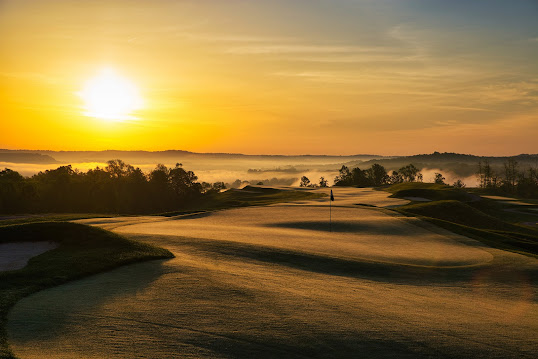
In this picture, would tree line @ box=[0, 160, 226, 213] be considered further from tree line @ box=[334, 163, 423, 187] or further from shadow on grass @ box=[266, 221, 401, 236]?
shadow on grass @ box=[266, 221, 401, 236]

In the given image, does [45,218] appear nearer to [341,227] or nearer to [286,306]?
[341,227]

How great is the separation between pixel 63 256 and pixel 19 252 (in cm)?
350

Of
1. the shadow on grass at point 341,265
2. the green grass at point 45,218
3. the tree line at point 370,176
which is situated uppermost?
the tree line at point 370,176

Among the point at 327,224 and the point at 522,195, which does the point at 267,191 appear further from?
the point at 522,195

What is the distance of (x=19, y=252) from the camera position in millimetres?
23062

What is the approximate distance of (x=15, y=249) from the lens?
23.7 m

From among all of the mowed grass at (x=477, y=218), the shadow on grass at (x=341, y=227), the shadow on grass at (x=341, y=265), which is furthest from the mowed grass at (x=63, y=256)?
the mowed grass at (x=477, y=218)

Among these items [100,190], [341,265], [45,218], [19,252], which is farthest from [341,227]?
[100,190]

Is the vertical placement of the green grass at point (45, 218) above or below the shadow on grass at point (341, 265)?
above

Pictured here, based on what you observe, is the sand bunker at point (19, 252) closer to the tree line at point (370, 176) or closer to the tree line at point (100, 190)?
the tree line at point (100, 190)

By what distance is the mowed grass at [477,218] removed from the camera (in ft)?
122

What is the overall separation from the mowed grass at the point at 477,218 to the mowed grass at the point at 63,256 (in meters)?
28.4

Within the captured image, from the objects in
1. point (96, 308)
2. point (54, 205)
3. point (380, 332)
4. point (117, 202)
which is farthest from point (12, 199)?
point (380, 332)

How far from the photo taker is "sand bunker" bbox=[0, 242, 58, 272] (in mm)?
20531
